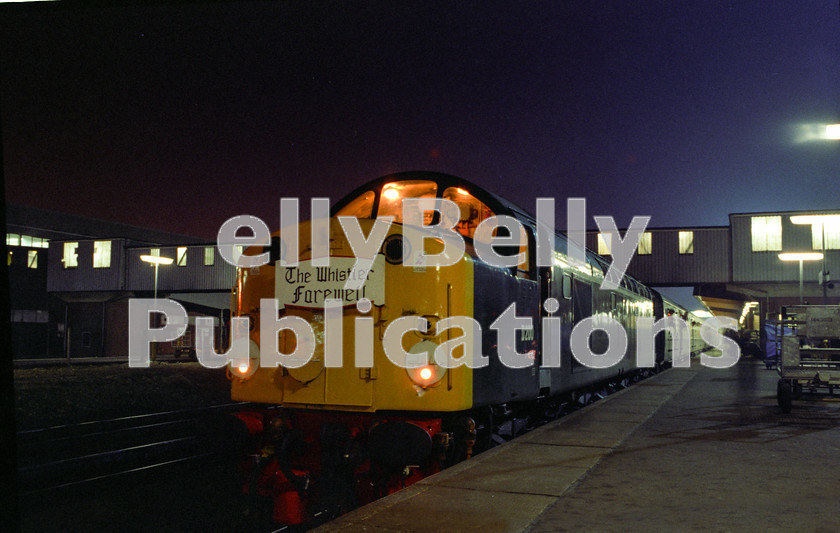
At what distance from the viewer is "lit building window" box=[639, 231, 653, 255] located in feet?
127

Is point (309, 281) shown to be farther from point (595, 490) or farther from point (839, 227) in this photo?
point (839, 227)

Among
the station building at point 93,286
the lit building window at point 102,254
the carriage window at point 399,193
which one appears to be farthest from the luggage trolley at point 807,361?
the lit building window at point 102,254

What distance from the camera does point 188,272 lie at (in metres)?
43.8

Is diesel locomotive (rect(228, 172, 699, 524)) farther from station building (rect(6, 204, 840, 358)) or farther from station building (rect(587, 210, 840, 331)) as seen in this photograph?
station building (rect(587, 210, 840, 331))

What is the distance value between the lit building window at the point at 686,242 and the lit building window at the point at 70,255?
38.9 meters

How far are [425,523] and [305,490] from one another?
6.99ft

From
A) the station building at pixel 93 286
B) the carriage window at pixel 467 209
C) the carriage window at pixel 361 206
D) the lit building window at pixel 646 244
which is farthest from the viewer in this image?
the station building at pixel 93 286

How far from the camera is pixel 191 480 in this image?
29.6 feet

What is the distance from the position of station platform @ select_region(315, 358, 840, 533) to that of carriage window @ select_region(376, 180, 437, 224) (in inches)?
114

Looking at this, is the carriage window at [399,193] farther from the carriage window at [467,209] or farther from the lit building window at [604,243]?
the lit building window at [604,243]

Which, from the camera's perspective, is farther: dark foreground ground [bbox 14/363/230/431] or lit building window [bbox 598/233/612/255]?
lit building window [bbox 598/233/612/255]

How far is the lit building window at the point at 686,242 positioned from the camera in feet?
124

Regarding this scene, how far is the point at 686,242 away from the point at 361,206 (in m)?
33.9

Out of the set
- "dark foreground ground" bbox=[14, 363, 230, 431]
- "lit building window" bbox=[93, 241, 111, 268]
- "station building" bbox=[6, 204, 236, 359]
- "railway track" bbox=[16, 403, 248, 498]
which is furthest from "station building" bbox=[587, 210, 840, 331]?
"lit building window" bbox=[93, 241, 111, 268]
